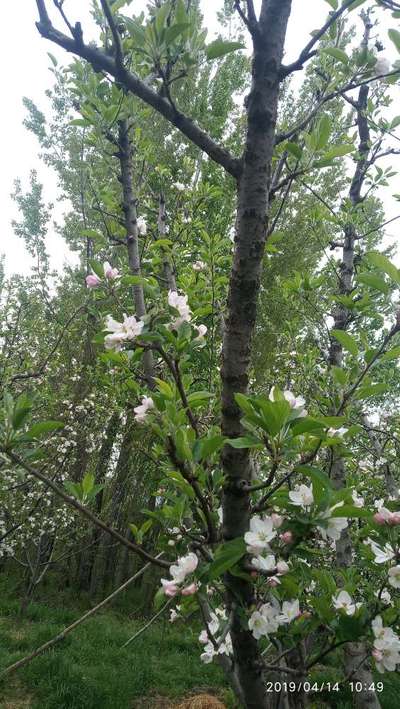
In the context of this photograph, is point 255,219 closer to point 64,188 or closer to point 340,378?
point 340,378

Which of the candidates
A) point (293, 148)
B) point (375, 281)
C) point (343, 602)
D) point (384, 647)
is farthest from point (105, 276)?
point (384, 647)

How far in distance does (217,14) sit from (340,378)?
8.32 meters

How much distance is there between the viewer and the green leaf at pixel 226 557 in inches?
35.3

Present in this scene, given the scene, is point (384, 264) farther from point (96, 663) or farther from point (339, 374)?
point (96, 663)

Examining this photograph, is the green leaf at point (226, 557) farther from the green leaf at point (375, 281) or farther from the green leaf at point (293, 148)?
the green leaf at point (293, 148)

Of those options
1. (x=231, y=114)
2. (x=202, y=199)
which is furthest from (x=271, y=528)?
(x=231, y=114)

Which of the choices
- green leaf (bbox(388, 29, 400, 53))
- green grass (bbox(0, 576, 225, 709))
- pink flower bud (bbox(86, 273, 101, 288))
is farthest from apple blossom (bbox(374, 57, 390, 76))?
green grass (bbox(0, 576, 225, 709))

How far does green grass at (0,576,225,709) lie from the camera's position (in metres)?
4.38

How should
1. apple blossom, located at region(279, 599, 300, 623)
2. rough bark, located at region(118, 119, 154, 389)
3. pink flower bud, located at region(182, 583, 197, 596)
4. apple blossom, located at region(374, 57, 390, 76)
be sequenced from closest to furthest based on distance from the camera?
pink flower bud, located at region(182, 583, 197, 596)
apple blossom, located at region(279, 599, 300, 623)
apple blossom, located at region(374, 57, 390, 76)
rough bark, located at region(118, 119, 154, 389)

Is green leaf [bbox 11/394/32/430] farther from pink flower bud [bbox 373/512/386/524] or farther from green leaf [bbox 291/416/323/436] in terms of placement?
pink flower bud [bbox 373/512/386/524]

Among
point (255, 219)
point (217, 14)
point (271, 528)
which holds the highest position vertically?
point (217, 14)

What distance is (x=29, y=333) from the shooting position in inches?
222

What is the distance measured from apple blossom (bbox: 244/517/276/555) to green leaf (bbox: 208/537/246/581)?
0.9 inches

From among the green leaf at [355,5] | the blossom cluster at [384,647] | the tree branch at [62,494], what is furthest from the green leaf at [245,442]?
the green leaf at [355,5]
